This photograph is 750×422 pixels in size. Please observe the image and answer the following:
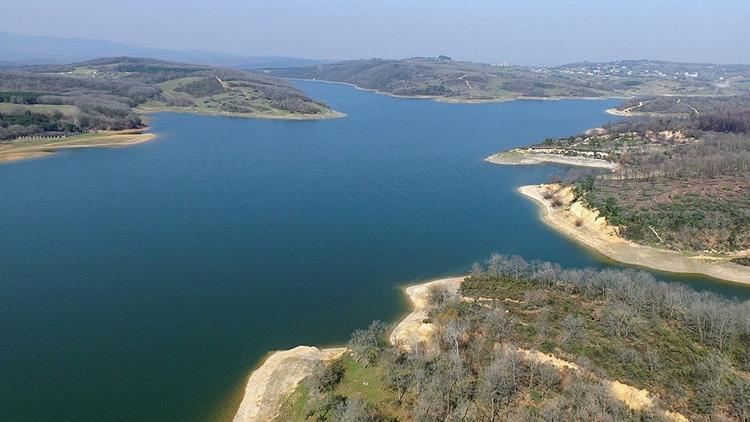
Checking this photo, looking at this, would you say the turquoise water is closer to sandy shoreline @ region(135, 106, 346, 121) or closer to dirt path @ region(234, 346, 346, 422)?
dirt path @ region(234, 346, 346, 422)

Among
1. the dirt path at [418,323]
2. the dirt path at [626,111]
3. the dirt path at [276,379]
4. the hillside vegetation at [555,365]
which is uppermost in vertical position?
the dirt path at [626,111]

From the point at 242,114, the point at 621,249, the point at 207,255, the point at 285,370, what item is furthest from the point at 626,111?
the point at 285,370

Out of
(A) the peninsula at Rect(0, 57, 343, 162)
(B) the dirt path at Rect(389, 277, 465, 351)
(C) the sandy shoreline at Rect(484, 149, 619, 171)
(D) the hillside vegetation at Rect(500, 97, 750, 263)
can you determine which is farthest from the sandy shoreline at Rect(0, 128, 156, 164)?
(B) the dirt path at Rect(389, 277, 465, 351)

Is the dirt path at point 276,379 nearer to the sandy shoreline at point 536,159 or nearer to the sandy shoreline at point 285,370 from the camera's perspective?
the sandy shoreline at point 285,370

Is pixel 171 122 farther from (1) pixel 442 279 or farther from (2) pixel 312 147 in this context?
A: (1) pixel 442 279

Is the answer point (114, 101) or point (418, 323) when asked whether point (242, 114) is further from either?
point (418, 323)

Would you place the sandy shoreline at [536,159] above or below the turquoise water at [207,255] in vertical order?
above

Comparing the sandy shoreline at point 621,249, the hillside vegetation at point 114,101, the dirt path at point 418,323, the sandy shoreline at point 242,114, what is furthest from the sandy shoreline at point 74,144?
the sandy shoreline at point 621,249
